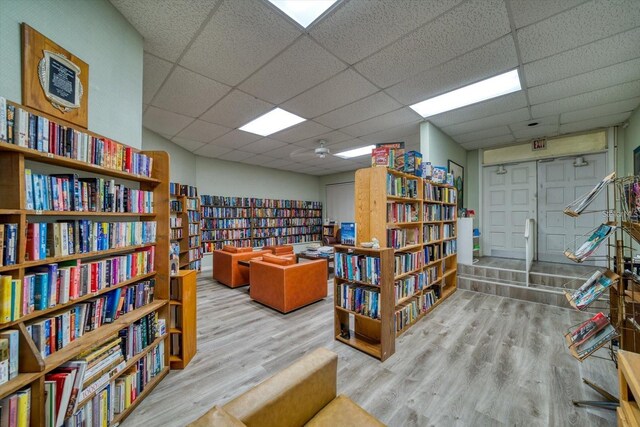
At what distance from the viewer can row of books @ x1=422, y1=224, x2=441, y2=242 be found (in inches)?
136

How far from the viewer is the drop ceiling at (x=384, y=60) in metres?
1.80

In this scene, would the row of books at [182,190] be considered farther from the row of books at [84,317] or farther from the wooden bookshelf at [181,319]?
the row of books at [84,317]

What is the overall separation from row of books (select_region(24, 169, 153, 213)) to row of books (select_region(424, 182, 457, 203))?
3.36 m

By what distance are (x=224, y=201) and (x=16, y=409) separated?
564 centimetres

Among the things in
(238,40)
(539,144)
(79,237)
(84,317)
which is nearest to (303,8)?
(238,40)

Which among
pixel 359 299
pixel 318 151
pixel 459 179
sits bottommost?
pixel 359 299

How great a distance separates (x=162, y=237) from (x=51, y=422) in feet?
4.00

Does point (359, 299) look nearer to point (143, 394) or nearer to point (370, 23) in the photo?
point (143, 394)

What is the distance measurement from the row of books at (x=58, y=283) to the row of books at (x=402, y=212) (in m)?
2.40

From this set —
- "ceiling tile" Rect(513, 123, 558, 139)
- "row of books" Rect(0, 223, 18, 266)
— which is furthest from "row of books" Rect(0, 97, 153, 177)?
"ceiling tile" Rect(513, 123, 558, 139)

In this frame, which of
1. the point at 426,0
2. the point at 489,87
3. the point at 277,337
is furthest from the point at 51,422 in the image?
the point at 489,87

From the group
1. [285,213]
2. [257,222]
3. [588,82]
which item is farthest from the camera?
[285,213]

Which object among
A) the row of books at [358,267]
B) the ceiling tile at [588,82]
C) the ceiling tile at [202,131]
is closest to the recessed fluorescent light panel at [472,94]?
the ceiling tile at [588,82]

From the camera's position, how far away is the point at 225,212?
255 inches
